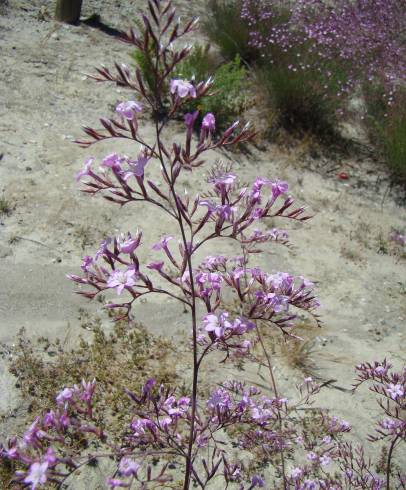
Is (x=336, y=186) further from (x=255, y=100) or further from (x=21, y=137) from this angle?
(x=21, y=137)

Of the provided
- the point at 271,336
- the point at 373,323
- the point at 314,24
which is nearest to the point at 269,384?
the point at 271,336

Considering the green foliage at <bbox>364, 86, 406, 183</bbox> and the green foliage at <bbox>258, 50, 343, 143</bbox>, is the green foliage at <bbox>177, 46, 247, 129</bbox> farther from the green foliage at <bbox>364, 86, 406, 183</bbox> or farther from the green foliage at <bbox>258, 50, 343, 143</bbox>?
the green foliage at <bbox>364, 86, 406, 183</bbox>

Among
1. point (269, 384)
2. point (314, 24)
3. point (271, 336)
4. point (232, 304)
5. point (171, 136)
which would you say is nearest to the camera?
point (269, 384)

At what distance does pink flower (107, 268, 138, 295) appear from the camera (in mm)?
1630

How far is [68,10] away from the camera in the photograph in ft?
24.2

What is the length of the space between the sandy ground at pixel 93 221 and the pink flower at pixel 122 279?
184 cm

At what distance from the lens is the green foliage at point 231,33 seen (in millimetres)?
7480

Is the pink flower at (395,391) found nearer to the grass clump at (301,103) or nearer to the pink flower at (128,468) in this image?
the pink flower at (128,468)

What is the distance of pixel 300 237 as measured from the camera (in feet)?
17.1

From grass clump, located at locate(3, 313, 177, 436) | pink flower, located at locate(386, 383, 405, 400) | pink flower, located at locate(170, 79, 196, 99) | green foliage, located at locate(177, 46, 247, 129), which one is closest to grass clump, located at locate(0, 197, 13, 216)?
grass clump, located at locate(3, 313, 177, 436)

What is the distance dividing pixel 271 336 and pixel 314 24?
5.26m

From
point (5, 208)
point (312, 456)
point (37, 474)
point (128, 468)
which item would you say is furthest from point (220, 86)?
point (37, 474)

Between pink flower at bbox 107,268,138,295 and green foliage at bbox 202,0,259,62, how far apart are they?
6.24 metres

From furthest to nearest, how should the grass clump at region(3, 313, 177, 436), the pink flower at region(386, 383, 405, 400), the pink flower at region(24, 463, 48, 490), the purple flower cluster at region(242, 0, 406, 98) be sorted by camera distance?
the purple flower cluster at region(242, 0, 406, 98), the grass clump at region(3, 313, 177, 436), the pink flower at region(386, 383, 405, 400), the pink flower at region(24, 463, 48, 490)
